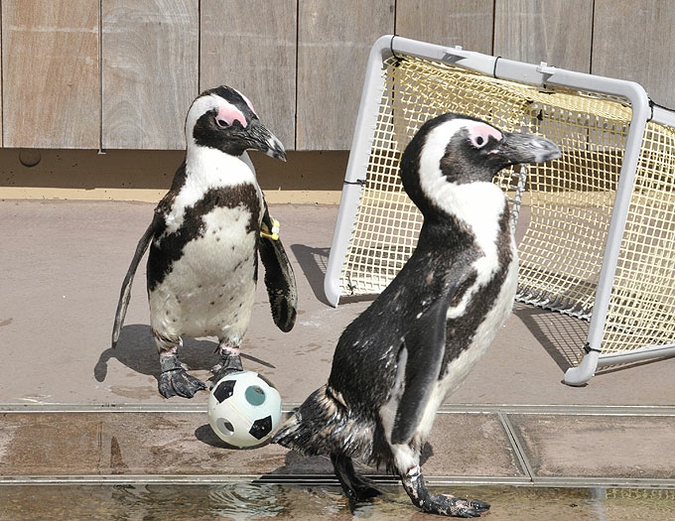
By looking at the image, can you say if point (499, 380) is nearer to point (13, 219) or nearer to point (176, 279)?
point (176, 279)

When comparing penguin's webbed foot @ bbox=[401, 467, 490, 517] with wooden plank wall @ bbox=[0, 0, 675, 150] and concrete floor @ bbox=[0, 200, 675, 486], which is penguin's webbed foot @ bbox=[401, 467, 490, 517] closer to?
concrete floor @ bbox=[0, 200, 675, 486]

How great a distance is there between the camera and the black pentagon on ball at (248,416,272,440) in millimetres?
3939

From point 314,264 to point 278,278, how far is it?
5.03 ft

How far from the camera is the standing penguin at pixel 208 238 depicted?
4.34 meters

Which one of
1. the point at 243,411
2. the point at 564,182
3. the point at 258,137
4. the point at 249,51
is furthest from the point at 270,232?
the point at 249,51

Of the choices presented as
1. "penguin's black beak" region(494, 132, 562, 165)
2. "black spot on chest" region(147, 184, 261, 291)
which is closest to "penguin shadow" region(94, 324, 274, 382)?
"black spot on chest" region(147, 184, 261, 291)

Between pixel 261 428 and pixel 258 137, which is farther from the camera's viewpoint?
pixel 258 137

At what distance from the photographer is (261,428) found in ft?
13.0

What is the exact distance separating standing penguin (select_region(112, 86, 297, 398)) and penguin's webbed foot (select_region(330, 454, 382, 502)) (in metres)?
0.98

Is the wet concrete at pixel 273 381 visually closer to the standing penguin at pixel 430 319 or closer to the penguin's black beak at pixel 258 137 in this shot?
the standing penguin at pixel 430 319

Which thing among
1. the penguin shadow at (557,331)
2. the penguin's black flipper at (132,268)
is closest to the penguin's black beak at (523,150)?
the penguin's black flipper at (132,268)

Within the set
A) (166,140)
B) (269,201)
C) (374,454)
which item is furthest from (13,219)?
(374,454)

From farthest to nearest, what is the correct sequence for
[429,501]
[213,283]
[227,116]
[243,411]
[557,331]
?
[557,331] → [213,283] → [227,116] → [243,411] → [429,501]

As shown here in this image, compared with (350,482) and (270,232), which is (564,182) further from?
(350,482)
